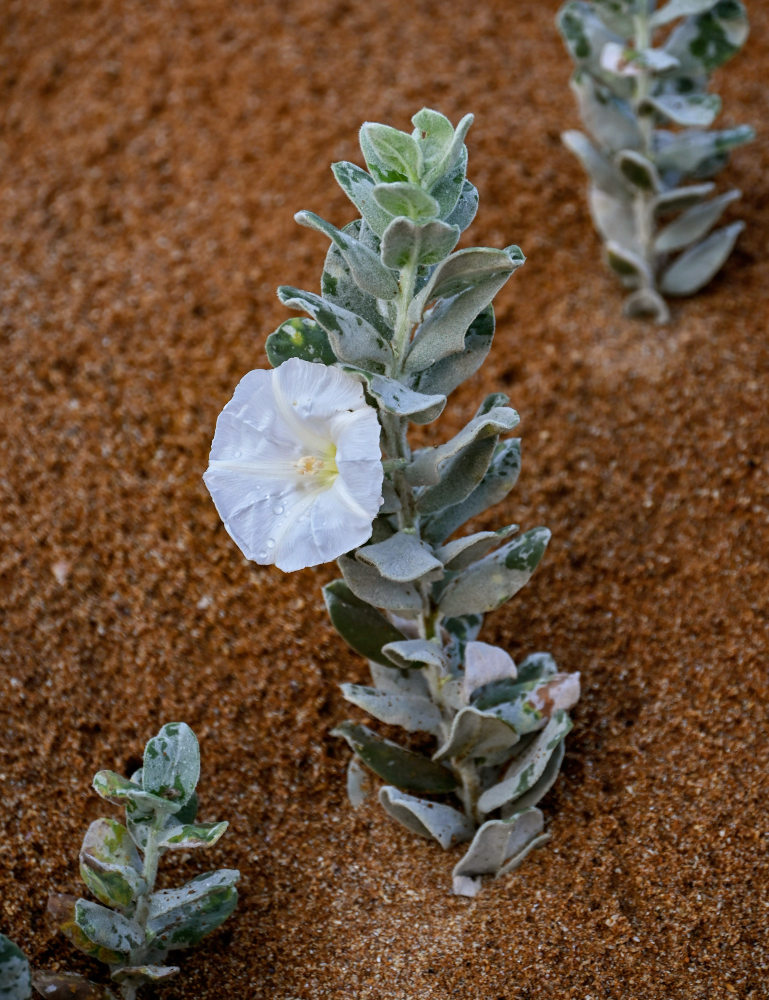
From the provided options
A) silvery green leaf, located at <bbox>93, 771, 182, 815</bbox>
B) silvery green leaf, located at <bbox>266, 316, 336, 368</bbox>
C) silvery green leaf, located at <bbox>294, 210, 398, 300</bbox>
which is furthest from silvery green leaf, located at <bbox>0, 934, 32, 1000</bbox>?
silvery green leaf, located at <bbox>294, 210, 398, 300</bbox>

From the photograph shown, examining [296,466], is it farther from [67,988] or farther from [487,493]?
[67,988]

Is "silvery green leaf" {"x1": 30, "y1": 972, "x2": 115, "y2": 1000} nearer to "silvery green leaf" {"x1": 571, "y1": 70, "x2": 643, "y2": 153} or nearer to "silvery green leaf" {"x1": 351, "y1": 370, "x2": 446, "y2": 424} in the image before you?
"silvery green leaf" {"x1": 351, "y1": 370, "x2": 446, "y2": 424}

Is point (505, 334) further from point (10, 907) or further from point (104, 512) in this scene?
point (10, 907)

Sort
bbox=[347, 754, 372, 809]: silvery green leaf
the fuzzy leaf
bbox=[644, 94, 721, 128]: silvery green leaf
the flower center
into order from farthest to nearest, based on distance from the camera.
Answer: bbox=[644, 94, 721, 128]: silvery green leaf, bbox=[347, 754, 372, 809]: silvery green leaf, the flower center, the fuzzy leaf

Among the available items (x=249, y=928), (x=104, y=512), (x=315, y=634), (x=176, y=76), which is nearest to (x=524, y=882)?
(x=249, y=928)

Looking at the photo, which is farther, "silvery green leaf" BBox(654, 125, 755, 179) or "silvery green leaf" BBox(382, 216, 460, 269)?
"silvery green leaf" BBox(654, 125, 755, 179)

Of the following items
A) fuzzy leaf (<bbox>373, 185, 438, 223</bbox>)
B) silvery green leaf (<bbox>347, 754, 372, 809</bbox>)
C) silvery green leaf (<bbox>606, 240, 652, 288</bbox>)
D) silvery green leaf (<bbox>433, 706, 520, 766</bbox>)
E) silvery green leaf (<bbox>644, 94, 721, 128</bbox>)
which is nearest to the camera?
fuzzy leaf (<bbox>373, 185, 438, 223</bbox>)
